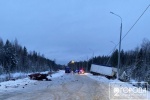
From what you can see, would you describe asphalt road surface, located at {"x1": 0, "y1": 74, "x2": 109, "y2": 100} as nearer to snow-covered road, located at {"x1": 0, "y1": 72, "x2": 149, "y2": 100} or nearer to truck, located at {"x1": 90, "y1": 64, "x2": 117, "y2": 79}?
snow-covered road, located at {"x1": 0, "y1": 72, "x2": 149, "y2": 100}

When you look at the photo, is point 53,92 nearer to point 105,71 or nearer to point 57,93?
point 57,93

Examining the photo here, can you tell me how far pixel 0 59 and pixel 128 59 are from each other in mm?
62199

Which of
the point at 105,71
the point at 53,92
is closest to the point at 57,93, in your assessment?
the point at 53,92

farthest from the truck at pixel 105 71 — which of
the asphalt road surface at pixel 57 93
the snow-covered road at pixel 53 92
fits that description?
the asphalt road surface at pixel 57 93

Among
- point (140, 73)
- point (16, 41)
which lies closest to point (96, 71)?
point (140, 73)

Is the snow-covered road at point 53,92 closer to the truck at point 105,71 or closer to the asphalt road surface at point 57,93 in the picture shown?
the asphalt road surface at point 57,93

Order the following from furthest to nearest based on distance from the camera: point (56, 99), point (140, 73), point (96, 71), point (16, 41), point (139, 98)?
point (16, 41), point (140, 73), point (96, 71), point (139, 98), point (56, 99)

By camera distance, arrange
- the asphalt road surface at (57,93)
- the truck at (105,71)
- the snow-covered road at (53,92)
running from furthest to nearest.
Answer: the truck at (105,71) → the snow-covered road at (53,92) → the asphalt road surface at (57,93)

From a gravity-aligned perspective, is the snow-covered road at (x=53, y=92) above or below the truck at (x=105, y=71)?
below

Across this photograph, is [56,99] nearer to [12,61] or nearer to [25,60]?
[12,61]

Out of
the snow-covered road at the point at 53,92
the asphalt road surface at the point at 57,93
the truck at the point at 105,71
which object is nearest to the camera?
the asphalt road surface at the point at 57,93

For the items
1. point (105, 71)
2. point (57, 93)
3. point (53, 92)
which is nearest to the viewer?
point (57, 93)

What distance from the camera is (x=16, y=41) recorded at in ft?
612

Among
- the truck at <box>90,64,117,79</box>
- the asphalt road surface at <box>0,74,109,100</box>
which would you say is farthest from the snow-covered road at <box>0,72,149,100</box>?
the truck at <box>90,64,117,79</box>
